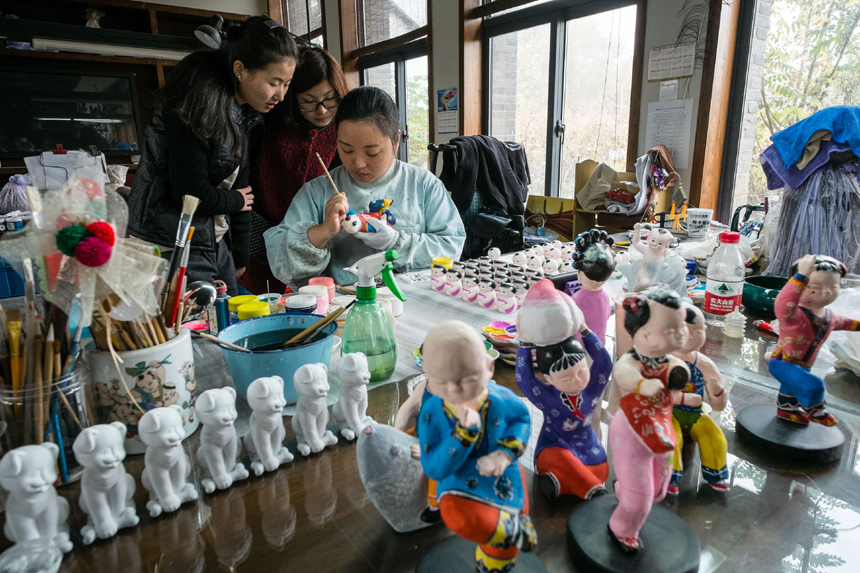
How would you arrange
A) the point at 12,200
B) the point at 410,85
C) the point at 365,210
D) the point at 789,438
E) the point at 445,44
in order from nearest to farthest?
the point at 789,438 → the point at 365,210 → the point at 12,200 → the point at 445,44 → the point at 410,85

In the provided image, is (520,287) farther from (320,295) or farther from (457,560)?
(457,560)

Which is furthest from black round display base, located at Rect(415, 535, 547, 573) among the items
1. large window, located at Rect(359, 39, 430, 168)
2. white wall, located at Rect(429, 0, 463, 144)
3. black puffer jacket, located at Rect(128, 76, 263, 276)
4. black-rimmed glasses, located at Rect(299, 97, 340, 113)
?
large window, located at Rect(359, 39, 430, 168)

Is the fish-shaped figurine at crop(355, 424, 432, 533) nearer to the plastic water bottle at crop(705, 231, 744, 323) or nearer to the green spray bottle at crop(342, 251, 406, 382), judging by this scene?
the green spray bottle at crop(342, 251, 406, 382)

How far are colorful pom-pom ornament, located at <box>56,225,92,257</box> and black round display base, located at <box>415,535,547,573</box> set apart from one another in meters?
0.48

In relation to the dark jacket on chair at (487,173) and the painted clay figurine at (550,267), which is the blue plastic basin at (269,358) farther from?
the dark jacket on chair at (487,173)

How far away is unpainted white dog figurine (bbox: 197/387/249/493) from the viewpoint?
565 millimetres

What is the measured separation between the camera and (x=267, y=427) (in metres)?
0.62

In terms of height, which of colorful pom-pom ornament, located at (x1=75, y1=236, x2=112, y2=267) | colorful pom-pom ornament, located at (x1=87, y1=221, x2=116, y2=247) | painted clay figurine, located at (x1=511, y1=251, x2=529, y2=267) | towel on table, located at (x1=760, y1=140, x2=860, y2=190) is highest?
towel on table, located at (x1=760, y1=140, x2=860, y2=190)

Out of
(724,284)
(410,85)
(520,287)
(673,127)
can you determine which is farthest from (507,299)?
(410,85)

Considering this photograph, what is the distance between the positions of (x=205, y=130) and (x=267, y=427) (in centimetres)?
117

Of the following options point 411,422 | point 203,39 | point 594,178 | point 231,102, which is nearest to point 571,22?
point 594,178

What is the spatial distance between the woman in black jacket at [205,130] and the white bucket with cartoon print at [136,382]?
1012 mm

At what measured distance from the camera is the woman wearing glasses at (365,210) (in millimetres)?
1399

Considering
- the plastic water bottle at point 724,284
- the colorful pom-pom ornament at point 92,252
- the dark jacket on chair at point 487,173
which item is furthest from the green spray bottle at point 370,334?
the dark jacket on chair at point 487,173
